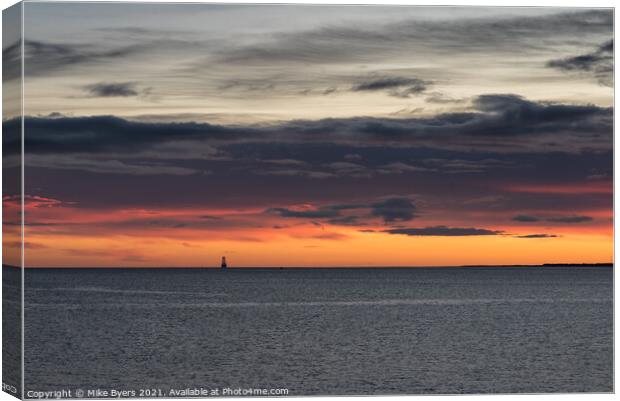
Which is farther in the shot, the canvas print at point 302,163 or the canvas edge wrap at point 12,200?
the canvas print at point 302,163

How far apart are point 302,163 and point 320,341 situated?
73.9ft

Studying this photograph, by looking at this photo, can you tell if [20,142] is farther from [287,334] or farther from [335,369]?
[287,334]

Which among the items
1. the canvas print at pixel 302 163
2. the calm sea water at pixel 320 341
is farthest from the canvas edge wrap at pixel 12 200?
the calm sea water at pixel 320 341

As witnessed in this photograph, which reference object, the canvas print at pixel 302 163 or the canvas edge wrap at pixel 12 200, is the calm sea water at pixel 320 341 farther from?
the canvas edge wrap at pixel 12 200

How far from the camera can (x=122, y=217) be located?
165 ft

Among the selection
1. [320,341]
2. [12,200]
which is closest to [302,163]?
[12,200]

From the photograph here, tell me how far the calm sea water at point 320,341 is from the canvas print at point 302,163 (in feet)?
1.18

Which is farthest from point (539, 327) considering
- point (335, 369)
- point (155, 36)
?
point (155, 36)

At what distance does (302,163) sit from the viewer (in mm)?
47500

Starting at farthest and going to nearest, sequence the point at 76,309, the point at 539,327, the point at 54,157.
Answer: the point at 76,309 → the point at 539,327 → the point at 54,157

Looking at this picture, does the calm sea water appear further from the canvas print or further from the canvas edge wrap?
the canvas edge wrap

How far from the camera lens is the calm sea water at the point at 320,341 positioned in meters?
46.0

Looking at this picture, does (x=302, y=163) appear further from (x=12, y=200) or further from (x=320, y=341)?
(x=320, y=341)

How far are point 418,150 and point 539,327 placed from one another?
145 feet
